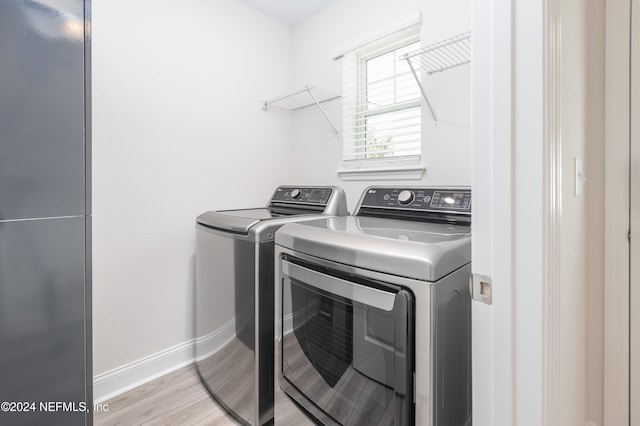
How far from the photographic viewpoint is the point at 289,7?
2293mm

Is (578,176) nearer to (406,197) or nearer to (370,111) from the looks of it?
(406,197)

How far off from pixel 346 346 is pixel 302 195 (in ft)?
3.80

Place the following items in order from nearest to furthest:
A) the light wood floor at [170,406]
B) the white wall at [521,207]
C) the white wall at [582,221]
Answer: the white wall at [521,207] < the white wall at [582,221] < the light wood floor at [170,406]

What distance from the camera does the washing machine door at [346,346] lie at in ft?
2.89

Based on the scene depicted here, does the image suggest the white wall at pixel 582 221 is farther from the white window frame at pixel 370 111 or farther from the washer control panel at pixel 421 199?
the white window frame at pixel 370 111

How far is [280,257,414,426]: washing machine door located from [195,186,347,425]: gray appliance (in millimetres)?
158

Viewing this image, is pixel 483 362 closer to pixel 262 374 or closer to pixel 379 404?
pixel 379 404

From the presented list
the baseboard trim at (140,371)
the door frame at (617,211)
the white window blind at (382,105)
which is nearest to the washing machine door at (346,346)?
the door frame at (617,211)

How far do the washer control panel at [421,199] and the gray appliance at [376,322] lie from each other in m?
0.02

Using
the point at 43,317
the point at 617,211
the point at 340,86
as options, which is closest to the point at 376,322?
the point at 617,211

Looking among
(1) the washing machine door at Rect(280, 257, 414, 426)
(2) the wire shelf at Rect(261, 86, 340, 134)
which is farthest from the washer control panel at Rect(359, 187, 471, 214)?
(2) the wire shelf at Rect(261, 86, 340, 134)

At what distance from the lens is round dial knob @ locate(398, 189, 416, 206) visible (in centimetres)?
152

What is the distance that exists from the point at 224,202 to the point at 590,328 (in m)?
1.97

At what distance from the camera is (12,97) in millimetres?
940
